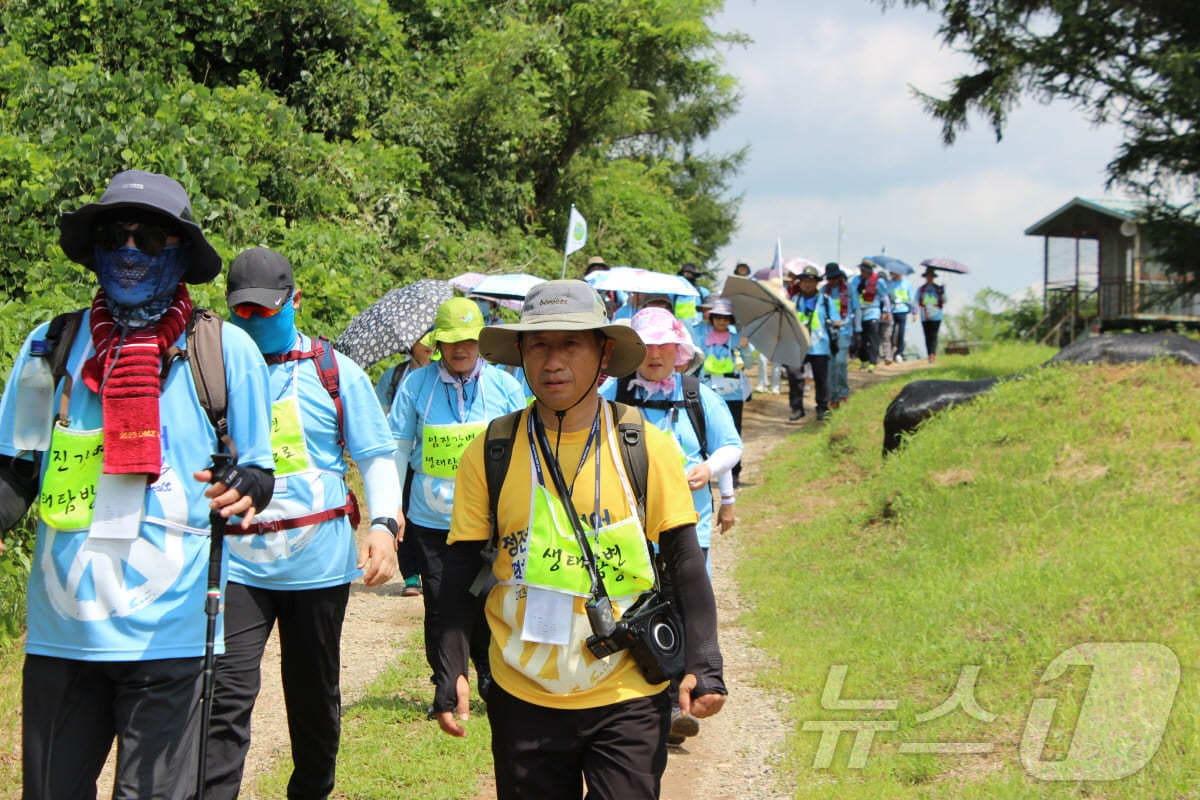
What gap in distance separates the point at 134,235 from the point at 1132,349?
37.2 ft

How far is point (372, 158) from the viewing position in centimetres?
Answer: 1786

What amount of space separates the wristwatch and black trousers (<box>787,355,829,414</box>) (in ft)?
51.4

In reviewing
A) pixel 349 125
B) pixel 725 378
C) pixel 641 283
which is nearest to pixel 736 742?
pixel 725 378

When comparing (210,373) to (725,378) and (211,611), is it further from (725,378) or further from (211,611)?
(725,378)


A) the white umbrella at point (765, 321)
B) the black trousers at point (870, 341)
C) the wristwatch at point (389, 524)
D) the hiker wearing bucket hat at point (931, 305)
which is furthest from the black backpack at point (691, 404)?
the hiker wearing bucket hat at point (931, 305)

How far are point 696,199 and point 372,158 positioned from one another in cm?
2217

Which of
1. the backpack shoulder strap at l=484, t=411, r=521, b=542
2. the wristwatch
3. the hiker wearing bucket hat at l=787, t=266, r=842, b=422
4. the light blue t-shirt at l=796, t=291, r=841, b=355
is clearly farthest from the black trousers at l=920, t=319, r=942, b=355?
the backpack shoulder strap at l=484, t=411, r=521, b=542

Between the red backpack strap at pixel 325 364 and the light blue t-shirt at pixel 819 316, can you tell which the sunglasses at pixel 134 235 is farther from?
the light blue t-shirt at pixel 819 316

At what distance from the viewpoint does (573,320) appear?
3.63 metres

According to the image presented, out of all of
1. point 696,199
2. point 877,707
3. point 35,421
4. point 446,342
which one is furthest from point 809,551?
point 696,199

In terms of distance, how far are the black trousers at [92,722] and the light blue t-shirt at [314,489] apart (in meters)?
1.21

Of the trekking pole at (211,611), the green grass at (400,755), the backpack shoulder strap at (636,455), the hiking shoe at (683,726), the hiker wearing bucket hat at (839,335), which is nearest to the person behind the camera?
the trekking pole at (211,611)

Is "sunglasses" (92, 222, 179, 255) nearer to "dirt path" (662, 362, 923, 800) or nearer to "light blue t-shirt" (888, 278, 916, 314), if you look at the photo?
"dirt path" (662, 362, 923, 800)

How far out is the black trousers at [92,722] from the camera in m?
3.34
